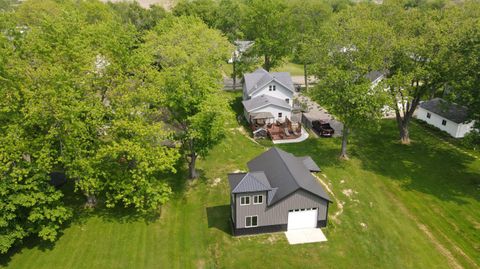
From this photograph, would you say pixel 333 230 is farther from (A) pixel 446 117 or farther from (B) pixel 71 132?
(A) pixel 446 117

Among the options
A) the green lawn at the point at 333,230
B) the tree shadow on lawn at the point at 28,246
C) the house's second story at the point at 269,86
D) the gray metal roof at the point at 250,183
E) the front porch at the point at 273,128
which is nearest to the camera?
the green lawn at the point at 333,230

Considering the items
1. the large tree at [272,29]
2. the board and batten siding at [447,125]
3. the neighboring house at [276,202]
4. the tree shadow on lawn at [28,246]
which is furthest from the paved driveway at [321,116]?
the tree shadow on lawn at [28,246]

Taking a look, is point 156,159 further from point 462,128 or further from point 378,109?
point 462,128

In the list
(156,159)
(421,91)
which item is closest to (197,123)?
(156,159)

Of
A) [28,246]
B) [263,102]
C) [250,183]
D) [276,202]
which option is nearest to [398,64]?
[263,102]

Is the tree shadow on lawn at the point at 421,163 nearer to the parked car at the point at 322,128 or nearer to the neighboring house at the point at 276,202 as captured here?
the parked car at the point at 322,128

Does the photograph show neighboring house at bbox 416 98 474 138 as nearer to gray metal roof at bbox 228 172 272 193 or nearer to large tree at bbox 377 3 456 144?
large tree at bbox 377 3 456 144
